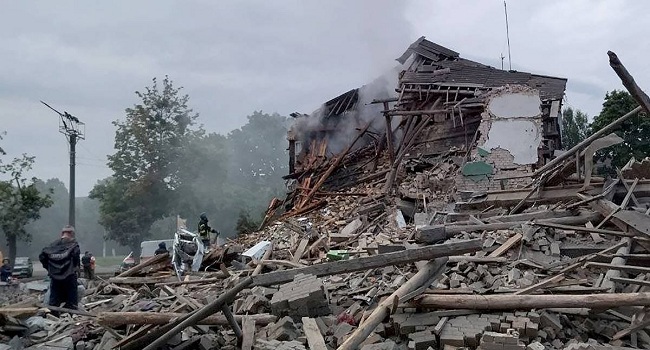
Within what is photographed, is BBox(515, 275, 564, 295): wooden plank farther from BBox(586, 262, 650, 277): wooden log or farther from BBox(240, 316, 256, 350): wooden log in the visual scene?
BBox(240, 316, 256, 350): wooden log

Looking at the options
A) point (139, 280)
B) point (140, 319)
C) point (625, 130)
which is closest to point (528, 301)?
point (140, 319)

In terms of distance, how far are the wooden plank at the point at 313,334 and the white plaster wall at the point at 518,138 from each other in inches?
460

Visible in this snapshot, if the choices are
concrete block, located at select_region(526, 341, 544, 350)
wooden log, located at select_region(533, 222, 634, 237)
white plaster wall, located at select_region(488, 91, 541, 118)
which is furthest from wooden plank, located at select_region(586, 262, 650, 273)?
white plaster wall, located at select_region(488, 91, 541, 118)

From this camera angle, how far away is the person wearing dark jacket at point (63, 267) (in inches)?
307

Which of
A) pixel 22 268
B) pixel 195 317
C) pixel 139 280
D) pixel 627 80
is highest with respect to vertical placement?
pixel 627 80

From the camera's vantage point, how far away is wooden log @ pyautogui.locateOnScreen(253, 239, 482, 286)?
20.1 ft

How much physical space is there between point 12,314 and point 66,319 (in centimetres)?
69

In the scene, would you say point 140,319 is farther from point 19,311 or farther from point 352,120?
point 352,120

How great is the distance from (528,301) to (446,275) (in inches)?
52.8

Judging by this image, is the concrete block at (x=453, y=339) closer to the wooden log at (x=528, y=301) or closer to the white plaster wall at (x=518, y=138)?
the wooden log at (x=528, y=301)

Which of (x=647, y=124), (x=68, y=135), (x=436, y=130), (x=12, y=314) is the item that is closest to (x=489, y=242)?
(x=12, y=314)

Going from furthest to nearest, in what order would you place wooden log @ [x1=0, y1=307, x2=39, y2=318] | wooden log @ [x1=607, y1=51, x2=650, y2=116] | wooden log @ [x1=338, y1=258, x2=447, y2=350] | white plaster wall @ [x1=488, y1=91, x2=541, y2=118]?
white plaster wall @ [x1=488, y1=91, x2=541, y2=118] < wooden log @ [x1=0, y1=307, x2=39, y2=318] < wooden log @ [x1=338, y1=258, x2=447, y2=350] < wooden log @ [x1=607, y1=51, x2=650, y2=116]

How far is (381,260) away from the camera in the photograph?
636 centimetres

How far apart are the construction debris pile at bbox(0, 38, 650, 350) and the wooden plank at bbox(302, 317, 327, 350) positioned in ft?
0.07
